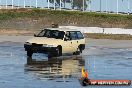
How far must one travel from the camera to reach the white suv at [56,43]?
27402 mm

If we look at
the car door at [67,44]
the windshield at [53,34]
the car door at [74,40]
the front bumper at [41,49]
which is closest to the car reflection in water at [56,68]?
the front bumper at [41,49]

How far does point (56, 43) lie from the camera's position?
1094 inches

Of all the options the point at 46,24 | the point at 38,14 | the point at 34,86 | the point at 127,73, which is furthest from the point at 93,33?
the point at 34,86

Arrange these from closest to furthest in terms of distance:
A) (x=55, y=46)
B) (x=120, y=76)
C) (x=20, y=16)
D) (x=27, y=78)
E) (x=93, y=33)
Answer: (x=27, y=78), (x=120, y=76), (x=55, y=46), (x=93, y=33), (x=20, y=16)

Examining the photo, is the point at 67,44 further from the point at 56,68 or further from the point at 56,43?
the point at 56,68

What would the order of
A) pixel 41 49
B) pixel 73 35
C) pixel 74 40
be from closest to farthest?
pixel 41 49
pixel 74 40
pixel 73 35

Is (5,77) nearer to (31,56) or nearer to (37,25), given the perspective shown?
(31,56)

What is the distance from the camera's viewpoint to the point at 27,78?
1858 centimetres

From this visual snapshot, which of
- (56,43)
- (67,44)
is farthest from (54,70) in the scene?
(67,44)

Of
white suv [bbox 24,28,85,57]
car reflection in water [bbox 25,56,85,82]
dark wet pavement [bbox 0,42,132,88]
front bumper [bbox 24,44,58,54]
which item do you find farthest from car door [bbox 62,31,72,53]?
front bumper [bbox 24,44,58,54]

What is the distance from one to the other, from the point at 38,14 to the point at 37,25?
5878mm

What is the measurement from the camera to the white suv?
89.9 feet

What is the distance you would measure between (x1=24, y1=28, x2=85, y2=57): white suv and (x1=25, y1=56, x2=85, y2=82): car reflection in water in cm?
51

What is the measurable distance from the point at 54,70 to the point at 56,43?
612 cm
